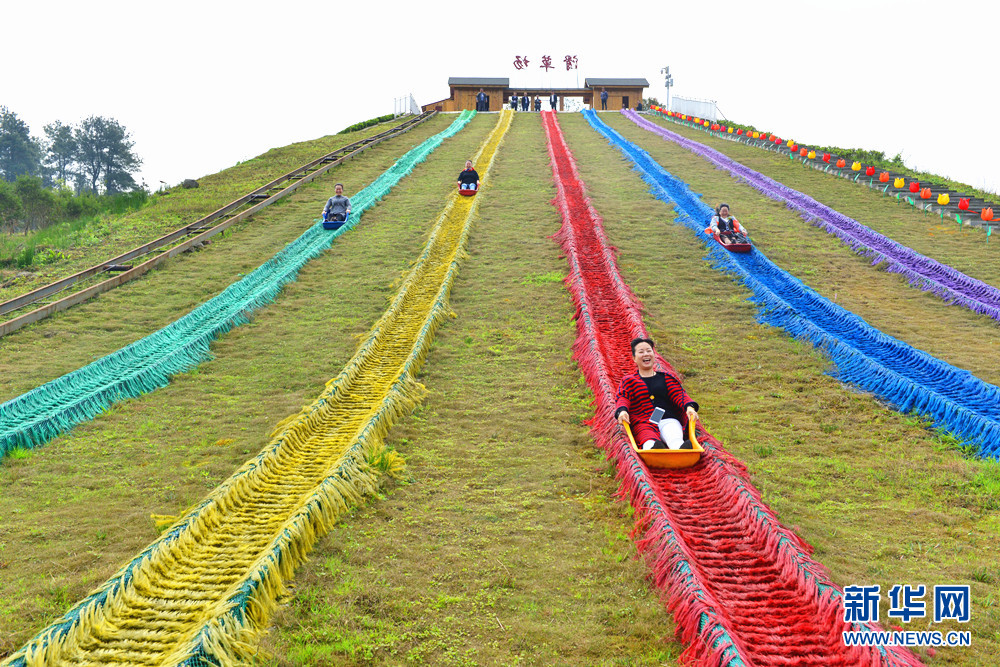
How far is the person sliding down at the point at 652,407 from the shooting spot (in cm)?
649

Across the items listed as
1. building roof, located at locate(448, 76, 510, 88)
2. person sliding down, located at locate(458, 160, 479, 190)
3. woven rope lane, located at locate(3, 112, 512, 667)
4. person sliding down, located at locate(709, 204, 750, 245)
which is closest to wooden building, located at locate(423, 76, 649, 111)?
building roof, located at locate(448, 76, 510, 88)

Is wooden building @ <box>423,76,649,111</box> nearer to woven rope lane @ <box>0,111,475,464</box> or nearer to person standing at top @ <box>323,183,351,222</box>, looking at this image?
person standing at top @ <box>323,183,351,222</box>

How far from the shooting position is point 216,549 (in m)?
5.25

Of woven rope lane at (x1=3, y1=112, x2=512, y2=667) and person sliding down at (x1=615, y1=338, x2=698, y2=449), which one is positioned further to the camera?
person sliding down at (x1=615, y1=338, x2=698, y2=449)

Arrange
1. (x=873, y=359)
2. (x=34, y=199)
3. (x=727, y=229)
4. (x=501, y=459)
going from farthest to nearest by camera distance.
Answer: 1. (x=34, y=199)
2. (x=727, y=229)
3. (x=873, y=359)
4. (x=501, y=459)

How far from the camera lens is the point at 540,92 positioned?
5506 cm

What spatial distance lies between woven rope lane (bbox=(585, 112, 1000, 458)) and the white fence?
23.9 meters

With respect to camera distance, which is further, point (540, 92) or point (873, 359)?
point (540, 92)

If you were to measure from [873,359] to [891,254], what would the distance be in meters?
5.54

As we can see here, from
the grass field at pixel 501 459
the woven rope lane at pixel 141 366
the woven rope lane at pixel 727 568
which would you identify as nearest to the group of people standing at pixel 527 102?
the woven rope lane at pixel 141 366

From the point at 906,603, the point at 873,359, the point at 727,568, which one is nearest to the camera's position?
the point at 906,603

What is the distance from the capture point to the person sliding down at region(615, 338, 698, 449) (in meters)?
6.49

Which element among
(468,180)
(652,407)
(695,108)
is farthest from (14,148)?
(652,407)

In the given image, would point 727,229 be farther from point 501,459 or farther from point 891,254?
point 501,459
